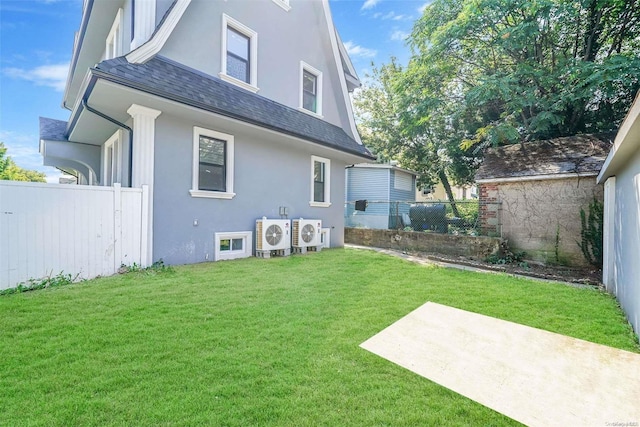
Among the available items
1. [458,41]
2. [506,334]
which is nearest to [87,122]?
[506,334]

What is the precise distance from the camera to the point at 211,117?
20.0 ft

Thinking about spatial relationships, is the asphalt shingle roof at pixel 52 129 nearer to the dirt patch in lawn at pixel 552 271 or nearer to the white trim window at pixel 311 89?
the white trim window at pixel 311 89

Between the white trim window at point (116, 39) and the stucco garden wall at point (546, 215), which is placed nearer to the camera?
the white trim window at point (116, 39)

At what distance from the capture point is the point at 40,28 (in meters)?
9.10

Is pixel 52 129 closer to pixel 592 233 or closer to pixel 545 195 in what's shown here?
pixel 545 195

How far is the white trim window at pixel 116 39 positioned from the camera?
23.1 feet

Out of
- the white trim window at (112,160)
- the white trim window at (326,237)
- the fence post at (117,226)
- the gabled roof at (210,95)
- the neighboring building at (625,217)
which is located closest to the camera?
the neighboring building at (625,217)

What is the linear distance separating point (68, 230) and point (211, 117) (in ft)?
10.7

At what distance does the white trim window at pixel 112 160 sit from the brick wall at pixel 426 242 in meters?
8.47

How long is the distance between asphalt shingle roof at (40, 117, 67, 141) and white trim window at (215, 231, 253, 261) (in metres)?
7.03

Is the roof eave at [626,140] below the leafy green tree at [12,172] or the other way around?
below

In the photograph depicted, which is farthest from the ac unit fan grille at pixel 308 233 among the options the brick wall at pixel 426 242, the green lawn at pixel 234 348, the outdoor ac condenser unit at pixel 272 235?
the brick wall at pixel 426 242

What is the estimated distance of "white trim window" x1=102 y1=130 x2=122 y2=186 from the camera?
7208mm

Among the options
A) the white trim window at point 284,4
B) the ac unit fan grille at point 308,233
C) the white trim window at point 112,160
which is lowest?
the ac unit fan grille at point 308,233
